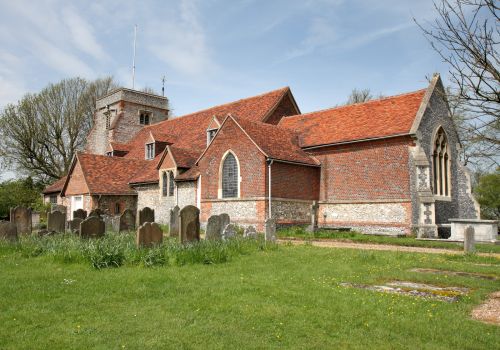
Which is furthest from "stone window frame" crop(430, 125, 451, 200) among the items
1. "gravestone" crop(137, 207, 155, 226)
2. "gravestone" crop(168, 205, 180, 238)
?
"gravestone" crop(137, 207, 155, 226)

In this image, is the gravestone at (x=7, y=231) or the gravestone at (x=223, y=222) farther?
the gravestone at (x=223, y=222)

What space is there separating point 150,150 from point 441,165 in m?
22.5

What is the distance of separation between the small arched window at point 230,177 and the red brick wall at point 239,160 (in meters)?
0.40

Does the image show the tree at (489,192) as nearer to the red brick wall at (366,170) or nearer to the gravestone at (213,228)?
the red brick wall at (366,170)

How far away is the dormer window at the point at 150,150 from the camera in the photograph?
3500 centimetres

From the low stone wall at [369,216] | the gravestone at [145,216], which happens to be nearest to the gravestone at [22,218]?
the gravestone at [145,216]

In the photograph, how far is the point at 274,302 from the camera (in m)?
7.46

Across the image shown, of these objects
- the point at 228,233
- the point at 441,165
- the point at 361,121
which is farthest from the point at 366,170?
the point at 228,233

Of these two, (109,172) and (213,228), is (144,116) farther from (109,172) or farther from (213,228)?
(213,228)

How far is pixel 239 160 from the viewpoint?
24.2m

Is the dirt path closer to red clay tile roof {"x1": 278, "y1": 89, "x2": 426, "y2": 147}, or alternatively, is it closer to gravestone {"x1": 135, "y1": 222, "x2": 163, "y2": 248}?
gravestone {"x1": 135, "y1": 222, "x2": 163, "y2": 248}

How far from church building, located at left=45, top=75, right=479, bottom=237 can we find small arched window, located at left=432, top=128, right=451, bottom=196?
57mm

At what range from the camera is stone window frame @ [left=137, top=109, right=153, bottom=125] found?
44409 millimetres

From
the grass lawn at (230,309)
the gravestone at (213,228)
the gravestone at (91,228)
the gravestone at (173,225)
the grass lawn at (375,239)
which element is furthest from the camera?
the gravestone at (173,225)
